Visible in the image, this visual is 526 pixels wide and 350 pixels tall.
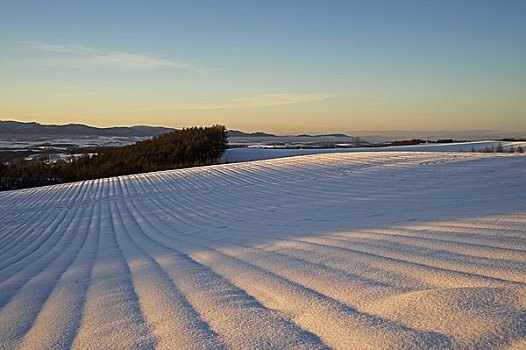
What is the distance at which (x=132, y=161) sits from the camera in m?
26.4

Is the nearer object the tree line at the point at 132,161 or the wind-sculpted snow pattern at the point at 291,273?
the wind-sculpted snow pattern at the point at 291,273

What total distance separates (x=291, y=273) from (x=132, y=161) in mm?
23856

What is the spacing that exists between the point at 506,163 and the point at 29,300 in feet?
30.2

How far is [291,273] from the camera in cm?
368

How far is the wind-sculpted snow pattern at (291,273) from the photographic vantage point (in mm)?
2400

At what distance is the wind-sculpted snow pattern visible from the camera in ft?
7.88

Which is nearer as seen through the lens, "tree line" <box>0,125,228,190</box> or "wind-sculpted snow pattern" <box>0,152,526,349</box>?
"wind-sculpted snow pattern" <box>0,152,526,349</box>

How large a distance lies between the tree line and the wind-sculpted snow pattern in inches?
560

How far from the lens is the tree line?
22.3m

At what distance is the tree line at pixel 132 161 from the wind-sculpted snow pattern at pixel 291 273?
14234 mm

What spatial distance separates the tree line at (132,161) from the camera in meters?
22.3

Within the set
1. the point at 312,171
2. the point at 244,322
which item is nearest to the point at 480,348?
the point at 244,322

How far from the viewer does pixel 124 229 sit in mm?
7926

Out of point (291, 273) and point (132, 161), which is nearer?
point (291, 273)
